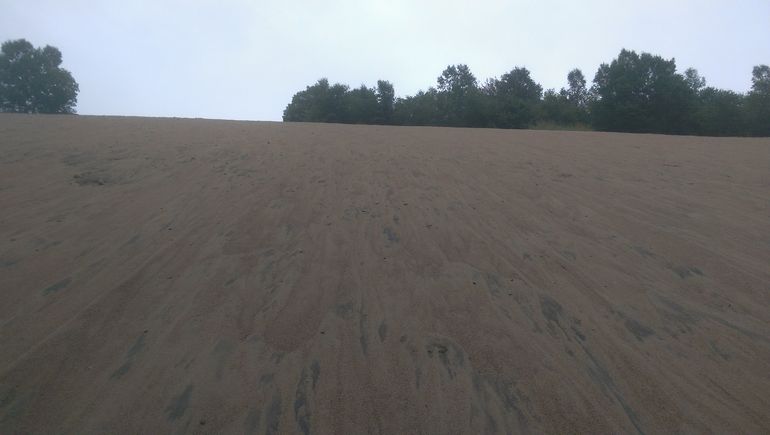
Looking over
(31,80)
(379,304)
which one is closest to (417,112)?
(379,304)


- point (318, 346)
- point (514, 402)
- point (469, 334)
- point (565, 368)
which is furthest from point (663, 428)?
point (318, 346)

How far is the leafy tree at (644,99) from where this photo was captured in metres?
27.2

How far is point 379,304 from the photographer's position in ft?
12.4

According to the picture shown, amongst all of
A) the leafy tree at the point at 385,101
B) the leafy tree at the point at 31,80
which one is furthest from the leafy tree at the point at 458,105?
the leafy tree at the point at 31,80

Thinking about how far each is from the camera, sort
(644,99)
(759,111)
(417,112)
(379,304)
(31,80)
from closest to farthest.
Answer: (379,304)
(759,111)
(644,99)
(417,112)
(31,80)

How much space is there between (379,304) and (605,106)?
1176 inches

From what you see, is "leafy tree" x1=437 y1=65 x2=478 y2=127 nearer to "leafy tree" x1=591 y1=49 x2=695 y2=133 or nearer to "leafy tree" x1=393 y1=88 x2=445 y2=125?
"leafy tree" x1=393 y1=88 x2=445 y2=125

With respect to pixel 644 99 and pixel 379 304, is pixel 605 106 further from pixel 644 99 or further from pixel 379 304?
pixel 379 304

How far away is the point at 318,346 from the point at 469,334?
1.19 metres

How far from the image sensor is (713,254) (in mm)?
4711

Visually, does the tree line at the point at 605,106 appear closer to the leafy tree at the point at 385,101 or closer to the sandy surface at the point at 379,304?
the leafy tree at the point at 385,101

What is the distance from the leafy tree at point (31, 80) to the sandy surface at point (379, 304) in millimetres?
35149

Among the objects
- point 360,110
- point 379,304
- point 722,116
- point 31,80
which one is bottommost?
point 379,304

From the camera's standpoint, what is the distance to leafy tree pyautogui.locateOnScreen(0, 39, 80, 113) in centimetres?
3347
